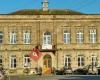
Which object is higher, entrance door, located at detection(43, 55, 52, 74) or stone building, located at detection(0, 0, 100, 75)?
stone building, located at detection(0, 0, 100, 75)

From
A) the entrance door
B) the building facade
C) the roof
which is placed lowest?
the entrance door

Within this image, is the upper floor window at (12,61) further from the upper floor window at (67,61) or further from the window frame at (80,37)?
the window frame at (80,37)

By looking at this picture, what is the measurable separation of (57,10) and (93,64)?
11405mm

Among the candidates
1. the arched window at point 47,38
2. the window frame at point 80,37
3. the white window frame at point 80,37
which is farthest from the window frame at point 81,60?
the arched window at point 47,38

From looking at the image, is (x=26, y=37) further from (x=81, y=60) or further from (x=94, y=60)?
(x=94, y=60)

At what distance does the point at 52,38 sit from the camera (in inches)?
2662

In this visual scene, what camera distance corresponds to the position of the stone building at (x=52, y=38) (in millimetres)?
67137

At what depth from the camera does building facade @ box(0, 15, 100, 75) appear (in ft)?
220

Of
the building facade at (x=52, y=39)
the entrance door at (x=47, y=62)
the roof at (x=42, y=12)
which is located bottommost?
the entrance door at (x=47, y=62)

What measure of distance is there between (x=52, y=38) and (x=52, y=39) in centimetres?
15

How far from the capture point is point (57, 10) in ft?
242

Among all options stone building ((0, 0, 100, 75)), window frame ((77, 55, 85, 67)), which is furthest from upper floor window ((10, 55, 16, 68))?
window frame ((77, 55, 85, 67))

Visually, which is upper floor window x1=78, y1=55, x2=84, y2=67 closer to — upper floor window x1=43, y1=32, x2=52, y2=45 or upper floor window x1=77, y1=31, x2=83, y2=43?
upper floor window x1=77, y1=31, x2=83, y2=43

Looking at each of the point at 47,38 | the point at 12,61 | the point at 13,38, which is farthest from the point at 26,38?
the point at 12,61
